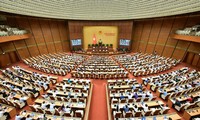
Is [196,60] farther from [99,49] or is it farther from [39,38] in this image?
[39,38]

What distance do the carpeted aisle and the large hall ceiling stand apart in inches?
528

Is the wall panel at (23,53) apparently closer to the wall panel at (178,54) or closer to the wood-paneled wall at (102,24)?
the wood-paneled wall at (102,24)

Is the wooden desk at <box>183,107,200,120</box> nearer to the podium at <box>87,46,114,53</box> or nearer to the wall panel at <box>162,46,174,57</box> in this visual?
the wall panel at <box>162,46,174,57</box>

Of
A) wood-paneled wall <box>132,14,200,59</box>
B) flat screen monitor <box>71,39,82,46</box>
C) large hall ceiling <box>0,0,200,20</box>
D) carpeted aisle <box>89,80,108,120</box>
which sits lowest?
carpeted aisle <box>89,80,108,120</box>

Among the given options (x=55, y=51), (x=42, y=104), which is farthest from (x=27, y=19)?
(x=42, y=104)

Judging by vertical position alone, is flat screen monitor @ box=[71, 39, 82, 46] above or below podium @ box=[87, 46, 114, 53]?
above

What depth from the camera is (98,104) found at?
8.19 metres

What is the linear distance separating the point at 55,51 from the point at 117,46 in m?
13.9

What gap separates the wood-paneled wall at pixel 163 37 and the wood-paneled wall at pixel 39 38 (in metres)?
16.3

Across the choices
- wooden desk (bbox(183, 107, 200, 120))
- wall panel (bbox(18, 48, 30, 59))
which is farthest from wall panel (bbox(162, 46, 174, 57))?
wall panel (bbox(18, 48, 30, 59))

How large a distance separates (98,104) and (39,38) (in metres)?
18.9

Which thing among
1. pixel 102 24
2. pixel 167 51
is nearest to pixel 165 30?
pixel 167 51

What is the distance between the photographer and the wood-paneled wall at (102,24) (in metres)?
25.1

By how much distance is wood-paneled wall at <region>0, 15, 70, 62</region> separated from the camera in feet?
59.3
